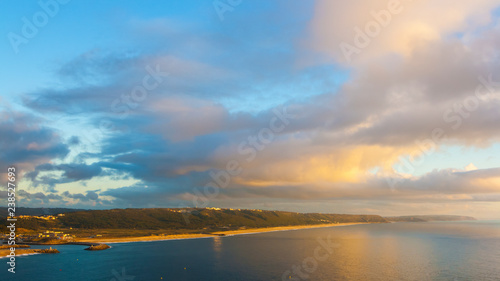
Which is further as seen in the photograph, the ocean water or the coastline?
the coastline

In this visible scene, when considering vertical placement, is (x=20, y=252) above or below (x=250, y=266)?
above

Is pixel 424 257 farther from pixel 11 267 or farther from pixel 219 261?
pixel 11 267

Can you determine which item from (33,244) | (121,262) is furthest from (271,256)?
(33,244)

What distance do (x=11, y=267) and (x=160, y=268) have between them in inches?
2159

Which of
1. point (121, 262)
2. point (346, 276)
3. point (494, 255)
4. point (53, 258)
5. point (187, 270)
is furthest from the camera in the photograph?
point (494, 255)

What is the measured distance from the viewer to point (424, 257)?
153 metres

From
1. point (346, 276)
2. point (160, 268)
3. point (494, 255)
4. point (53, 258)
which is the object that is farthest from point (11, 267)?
point (494, 255)

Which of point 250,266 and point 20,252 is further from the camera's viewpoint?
point 20,252

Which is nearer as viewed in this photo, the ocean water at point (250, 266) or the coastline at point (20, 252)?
the ocean water at point (250, 266)

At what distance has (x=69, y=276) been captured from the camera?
10712cm

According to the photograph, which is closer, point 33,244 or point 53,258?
point 53,258

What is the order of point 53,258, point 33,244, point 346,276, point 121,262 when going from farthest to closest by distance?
point 33,244
point 53,258
point 121,262
point 346,276

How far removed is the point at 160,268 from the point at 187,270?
10735mm

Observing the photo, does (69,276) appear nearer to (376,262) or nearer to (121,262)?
(121,262)
